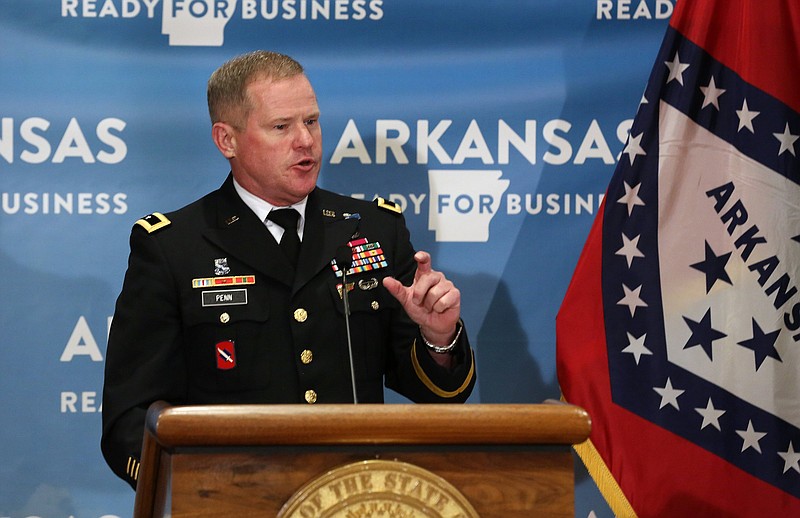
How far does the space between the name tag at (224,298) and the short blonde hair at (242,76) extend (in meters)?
0.39

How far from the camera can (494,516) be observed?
48.1 inches

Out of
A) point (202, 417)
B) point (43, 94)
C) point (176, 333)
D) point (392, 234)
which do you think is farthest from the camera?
point (43, 94)

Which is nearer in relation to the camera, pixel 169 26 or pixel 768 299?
pixel 768 299

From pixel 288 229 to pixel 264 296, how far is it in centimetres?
18

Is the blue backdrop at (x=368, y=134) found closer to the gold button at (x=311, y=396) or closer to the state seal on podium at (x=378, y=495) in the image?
the gold button at (x=311, y=396)

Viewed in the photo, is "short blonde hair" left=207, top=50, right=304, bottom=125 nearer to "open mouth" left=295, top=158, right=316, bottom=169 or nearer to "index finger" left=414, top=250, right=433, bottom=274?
"open mouth" left=295, top=158, right=316, bottom=169

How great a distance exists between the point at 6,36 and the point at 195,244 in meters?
1.03

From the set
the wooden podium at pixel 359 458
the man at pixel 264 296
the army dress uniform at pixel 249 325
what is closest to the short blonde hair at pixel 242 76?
the man at pixel 264 296

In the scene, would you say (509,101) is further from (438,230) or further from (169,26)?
(169,26)

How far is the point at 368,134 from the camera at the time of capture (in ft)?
8.85

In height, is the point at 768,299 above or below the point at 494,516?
above

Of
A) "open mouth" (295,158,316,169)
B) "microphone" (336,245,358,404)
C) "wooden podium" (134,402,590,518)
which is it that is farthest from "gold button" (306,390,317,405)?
"wooden podium" (134,402,590,518)

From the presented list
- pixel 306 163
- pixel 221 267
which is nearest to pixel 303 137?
pixel 306 163

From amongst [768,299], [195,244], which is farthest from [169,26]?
[768,299]
